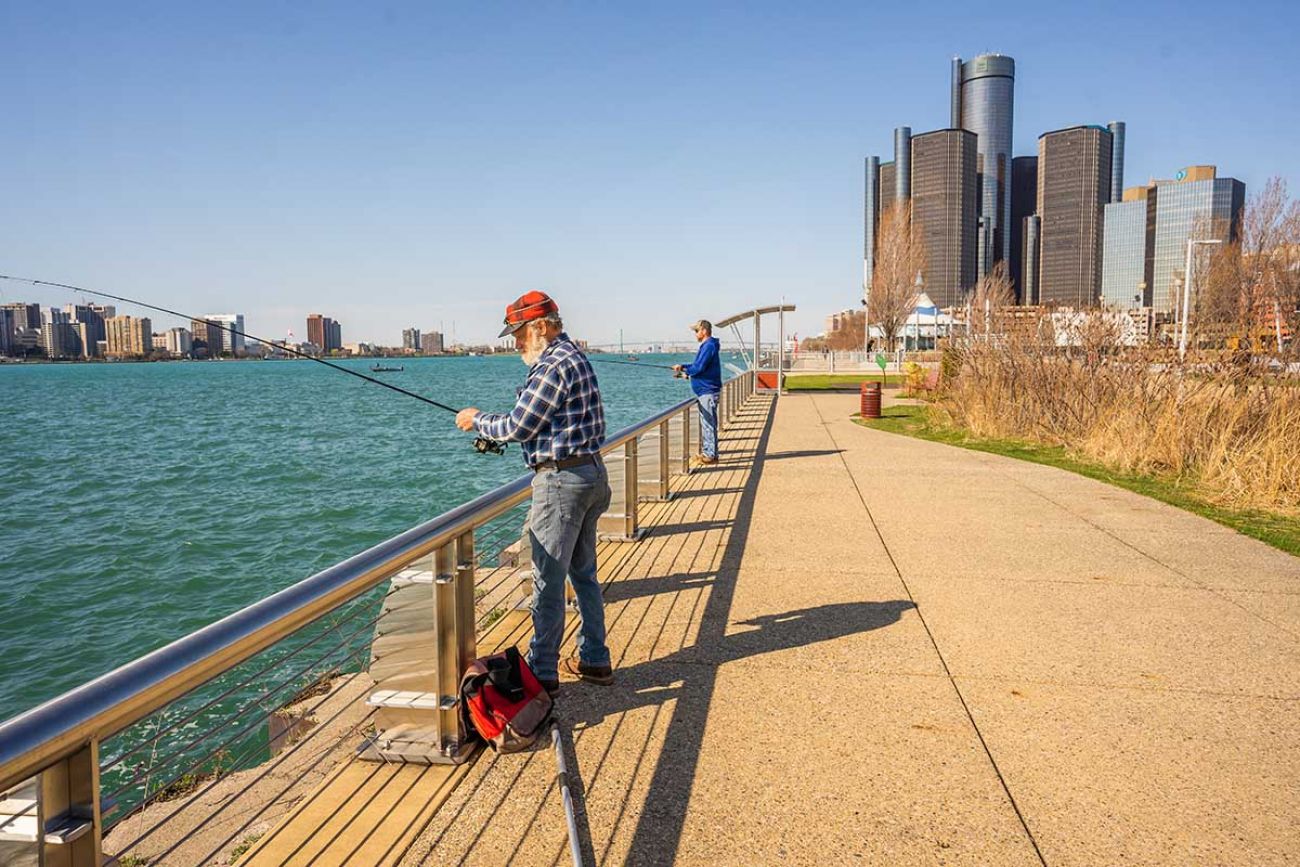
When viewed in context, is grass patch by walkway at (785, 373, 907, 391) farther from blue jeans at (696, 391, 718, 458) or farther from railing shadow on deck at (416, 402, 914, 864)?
railing shadow on deck at (416, 402, 914, 864)

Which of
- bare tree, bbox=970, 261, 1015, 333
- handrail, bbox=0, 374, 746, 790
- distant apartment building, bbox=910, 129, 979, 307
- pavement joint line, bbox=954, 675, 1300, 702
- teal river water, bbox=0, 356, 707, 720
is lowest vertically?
teal river water, bbox=0, 356, 707, 720

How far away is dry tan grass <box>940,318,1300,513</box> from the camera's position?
32.9ft

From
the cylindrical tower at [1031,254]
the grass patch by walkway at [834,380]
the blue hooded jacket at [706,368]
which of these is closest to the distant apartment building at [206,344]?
the blue hooded jacket at [706,368]

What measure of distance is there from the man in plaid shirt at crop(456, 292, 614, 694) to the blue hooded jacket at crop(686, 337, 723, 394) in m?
8.17

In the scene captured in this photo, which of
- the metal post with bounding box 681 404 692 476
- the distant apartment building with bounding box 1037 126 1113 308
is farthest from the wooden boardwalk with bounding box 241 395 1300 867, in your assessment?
the distant apartment building with bounding box 1037 126 1113 308

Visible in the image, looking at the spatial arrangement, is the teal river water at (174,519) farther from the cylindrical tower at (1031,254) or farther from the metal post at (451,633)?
the cylindrical tower at (1031,254)

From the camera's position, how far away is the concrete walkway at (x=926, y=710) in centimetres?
314

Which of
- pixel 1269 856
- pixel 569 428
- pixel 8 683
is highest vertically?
pixel 569 428

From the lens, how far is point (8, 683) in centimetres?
951

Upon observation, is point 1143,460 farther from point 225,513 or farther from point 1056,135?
point 1056,135

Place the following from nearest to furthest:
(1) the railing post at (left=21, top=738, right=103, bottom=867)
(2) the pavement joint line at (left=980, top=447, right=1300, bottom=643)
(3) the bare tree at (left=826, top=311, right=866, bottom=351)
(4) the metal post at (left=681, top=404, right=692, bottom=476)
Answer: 1. (1) the railing post at (left=21, top=738, right=103, bottom=867)
2. (2) the pavement joint line at (left=980, top=447, right=1300, bottom=643)
3. (4) the metal post at (left=681, top=404, right=692, bottom=476)
4. (3) the bare tree at (left=826, top=311, right=866, bottom=351)

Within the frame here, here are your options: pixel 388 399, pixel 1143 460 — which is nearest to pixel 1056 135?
pixel 388 399

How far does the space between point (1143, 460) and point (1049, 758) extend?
9623 millimetres

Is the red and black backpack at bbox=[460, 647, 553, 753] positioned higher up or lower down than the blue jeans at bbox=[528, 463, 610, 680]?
lower down
